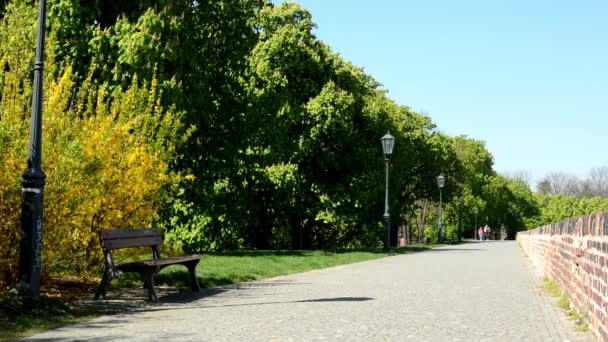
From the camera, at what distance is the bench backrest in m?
11.0

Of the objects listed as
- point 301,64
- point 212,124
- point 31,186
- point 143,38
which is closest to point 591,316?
point 31,186

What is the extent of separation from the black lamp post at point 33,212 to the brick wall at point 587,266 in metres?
6.55

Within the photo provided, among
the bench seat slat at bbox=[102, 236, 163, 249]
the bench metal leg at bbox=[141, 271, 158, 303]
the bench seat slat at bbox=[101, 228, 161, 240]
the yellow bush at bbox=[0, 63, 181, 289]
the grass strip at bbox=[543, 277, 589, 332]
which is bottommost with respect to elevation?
the grass strip at bbox=[543, 277, 589, 332]

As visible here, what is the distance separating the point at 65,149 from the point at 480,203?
82952mm

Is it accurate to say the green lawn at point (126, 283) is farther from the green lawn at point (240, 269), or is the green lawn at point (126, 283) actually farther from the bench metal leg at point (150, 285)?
the bench metal leg at point (150, 285)

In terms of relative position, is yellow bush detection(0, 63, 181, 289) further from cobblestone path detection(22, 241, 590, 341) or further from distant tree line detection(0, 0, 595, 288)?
cobblestone path detection(22, 241, 590, 341)

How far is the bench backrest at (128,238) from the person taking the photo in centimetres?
1101

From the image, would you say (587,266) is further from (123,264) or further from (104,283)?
(104,283)

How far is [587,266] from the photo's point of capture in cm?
874

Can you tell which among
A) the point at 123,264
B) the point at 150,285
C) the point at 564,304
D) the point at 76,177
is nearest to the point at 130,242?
the point at 123,264

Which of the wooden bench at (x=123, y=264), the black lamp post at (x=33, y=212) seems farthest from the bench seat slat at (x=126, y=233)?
the black lamp post at (x=33, y=212)

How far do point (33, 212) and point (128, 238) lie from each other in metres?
2.06

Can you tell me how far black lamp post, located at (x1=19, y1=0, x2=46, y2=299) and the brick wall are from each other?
21.5ft

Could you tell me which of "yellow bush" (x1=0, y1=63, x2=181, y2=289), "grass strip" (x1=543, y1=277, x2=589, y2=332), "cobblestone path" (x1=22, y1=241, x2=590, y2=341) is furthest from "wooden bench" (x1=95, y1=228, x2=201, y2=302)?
"grass strip" (x1=543, y1=277, x2=589, y2=332)
